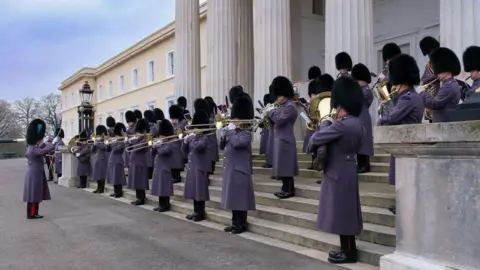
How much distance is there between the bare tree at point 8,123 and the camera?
72.2 meters

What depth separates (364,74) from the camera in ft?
25.0

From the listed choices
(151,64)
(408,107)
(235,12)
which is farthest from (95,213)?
(151,64)

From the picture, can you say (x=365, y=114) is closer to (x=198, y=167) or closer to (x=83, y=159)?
(x=198, y=167)

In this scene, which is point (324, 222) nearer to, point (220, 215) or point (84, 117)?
point (220, 215)

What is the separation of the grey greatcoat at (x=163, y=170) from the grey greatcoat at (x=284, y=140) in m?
2.54

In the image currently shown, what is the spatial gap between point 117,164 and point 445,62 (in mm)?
8615

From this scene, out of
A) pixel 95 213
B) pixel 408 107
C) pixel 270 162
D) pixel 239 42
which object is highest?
pixel 239 42

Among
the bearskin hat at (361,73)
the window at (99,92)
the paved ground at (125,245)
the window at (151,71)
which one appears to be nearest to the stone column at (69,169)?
the paved ground at (125,245)

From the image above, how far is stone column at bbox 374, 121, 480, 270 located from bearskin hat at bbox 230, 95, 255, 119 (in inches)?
122

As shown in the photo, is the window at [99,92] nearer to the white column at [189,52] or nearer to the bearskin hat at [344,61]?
the white column at [189,52]

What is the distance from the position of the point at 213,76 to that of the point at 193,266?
10.3 m

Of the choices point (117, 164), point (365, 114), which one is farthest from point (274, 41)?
point (365, 114)

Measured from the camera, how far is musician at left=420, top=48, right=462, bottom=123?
5.40 m

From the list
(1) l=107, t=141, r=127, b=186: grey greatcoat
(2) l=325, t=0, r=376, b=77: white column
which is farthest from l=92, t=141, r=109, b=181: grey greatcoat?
(2) l=325, t=0, r=376, b=77: white column
